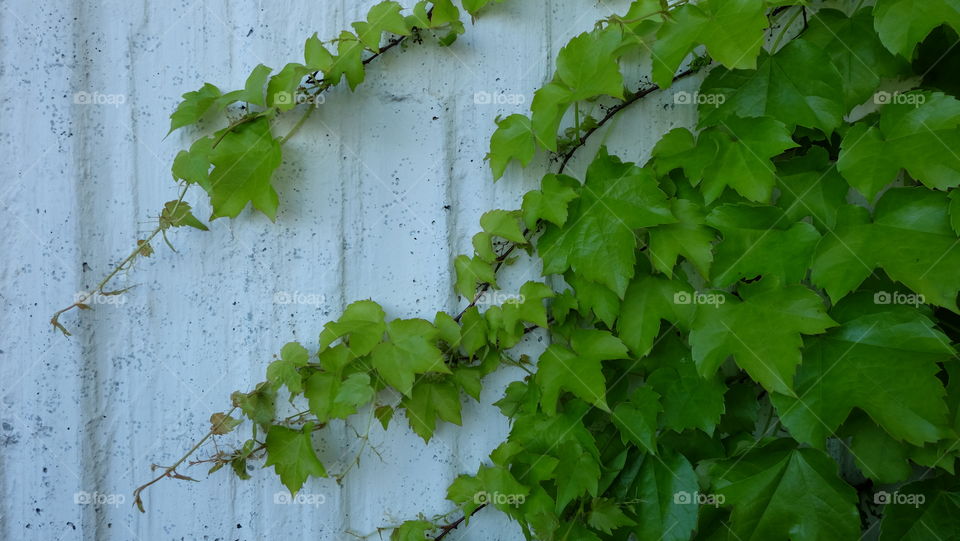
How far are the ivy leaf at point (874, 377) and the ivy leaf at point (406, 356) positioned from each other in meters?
0.54

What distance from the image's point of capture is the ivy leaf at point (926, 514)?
0.98m

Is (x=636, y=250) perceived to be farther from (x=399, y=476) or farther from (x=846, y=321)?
(x=399, y=476)

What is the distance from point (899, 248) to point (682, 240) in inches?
11.9

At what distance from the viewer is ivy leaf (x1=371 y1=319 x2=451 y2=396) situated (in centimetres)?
105

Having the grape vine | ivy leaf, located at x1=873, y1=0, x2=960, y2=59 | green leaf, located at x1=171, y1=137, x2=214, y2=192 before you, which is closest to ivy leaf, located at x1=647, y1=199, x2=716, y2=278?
the grape vine

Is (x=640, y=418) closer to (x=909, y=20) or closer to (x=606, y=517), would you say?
(x=606, y=517)

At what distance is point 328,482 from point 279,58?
796 mm

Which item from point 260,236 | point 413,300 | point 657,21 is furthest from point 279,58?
point 657,21

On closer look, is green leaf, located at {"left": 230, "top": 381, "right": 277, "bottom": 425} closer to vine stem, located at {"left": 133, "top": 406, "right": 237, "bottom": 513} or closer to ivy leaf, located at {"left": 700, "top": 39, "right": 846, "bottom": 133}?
vine stem, located at {"left": 133, "top": 406, "right": 237, "bottom": 513}

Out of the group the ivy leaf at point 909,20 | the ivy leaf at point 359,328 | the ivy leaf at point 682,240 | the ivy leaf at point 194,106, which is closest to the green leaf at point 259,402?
the ivy leaf at point 359,328

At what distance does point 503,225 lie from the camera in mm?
1107

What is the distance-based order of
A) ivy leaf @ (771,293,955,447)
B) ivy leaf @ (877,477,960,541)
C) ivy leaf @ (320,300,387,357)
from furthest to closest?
1. ivy leaf @ (320,300,387,357)
2. ivy leaf @ (877,477,960,541)
3. ivy leaf @ (771,293,955,447)

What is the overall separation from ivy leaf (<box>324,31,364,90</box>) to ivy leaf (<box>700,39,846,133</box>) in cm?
61

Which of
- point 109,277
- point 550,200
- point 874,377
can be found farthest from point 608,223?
point 109,277
